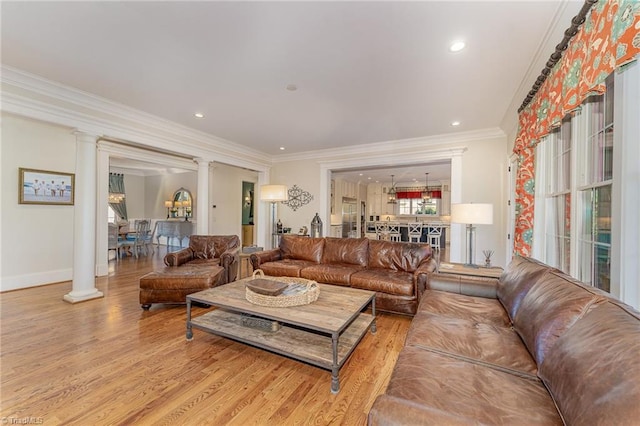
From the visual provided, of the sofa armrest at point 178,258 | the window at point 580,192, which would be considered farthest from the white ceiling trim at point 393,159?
the sofa armrest at point 178,258

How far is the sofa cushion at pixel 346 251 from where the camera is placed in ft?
12.4

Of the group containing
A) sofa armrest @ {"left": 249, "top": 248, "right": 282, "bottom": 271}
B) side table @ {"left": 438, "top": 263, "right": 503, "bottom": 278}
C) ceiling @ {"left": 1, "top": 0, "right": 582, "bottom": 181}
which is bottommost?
sofa armrest @ {"left": 249, "top": 248, "right": 282, "bottom": 271}

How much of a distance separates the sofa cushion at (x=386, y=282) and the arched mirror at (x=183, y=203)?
6723 millimetres

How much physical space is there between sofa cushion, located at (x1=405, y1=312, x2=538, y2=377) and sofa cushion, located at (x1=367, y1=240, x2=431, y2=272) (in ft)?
5.13

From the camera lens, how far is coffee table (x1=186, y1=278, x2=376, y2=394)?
5.95 feet

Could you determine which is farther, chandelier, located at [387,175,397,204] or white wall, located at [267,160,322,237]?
chandelier, located at [387,175,397,204]

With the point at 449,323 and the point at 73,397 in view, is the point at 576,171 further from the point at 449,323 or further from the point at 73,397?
the point at 73,397

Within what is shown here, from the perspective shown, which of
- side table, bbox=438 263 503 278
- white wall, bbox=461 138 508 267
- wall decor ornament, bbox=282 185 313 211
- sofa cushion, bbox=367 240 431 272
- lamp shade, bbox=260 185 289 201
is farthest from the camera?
wall decor ornament, bbox=282 185 313 211

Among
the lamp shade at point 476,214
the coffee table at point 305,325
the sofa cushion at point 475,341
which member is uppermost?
the lamp shade at point 476,214

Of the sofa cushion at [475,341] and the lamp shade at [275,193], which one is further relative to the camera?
the lamp shade at [275,193]

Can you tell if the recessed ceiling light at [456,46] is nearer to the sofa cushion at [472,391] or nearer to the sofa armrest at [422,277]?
the sofa armrest at [422,277]

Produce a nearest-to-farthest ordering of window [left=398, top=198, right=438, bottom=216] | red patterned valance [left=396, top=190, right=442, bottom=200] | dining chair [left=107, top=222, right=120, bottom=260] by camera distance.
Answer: dining chair [left=107, top=222, right=120, bottom=260], red patterned valance [left=396, top=190, right=442, bottom=200], window [left=398, top=198, right=438, bottom=216]

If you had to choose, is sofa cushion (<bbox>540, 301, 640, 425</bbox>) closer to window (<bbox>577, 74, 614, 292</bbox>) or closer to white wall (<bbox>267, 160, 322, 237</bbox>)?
window (<bbox>577, 74, 614, 292</bbox>)

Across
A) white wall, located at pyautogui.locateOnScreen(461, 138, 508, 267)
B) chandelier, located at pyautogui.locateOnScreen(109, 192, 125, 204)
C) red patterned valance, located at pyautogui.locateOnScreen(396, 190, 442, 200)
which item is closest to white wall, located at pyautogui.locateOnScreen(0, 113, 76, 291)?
chandelier, located at pyautogui.locateOnScreen(109, 192, 125, 204)
